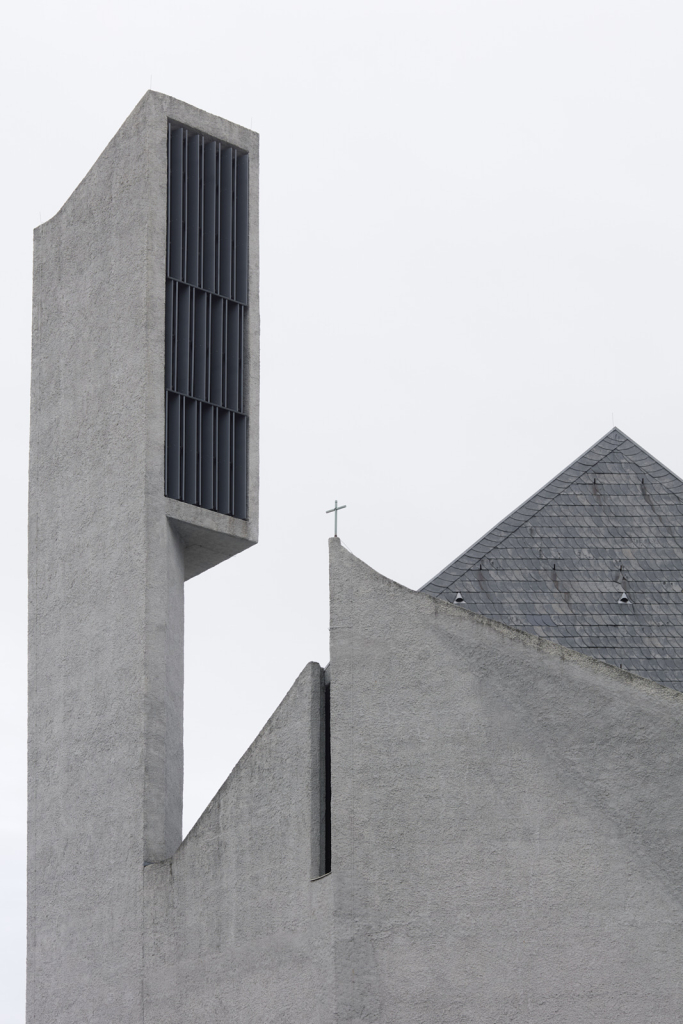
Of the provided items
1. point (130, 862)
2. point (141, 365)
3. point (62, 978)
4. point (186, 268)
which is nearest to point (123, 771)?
point (130, 862)

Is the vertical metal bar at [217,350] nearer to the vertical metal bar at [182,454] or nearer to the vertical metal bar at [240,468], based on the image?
the vertical metal bar at [240,468]

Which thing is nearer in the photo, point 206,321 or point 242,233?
point 206,321

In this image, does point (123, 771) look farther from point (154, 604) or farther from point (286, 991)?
point (286, 991)

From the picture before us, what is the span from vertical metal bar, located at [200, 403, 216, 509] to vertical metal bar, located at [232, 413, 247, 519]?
1.31 feet

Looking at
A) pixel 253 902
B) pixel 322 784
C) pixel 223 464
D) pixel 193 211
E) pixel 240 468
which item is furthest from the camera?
pixel 193 211

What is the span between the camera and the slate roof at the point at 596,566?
25078mm

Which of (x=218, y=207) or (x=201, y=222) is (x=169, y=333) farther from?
(x=218, y=207)

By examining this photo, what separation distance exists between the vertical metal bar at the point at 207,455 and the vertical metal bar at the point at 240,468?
0.40 m

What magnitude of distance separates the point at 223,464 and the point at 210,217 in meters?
3.43

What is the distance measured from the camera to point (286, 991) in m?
21.5

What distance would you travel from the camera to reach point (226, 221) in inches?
1080

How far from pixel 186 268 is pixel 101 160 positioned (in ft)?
6.56

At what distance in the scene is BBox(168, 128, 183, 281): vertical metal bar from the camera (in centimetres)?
2655

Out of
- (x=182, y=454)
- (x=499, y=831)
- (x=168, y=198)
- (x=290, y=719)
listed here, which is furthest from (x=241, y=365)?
(x=499, y=831)
